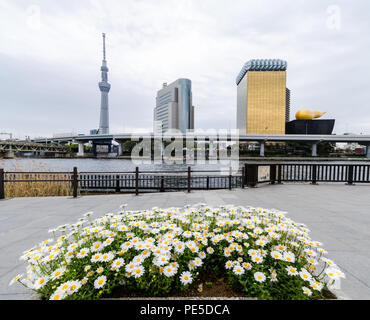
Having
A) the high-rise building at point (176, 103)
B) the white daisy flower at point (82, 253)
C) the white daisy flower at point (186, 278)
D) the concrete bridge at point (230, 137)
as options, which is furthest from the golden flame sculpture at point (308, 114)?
the white daisy flower at point (82, 253)

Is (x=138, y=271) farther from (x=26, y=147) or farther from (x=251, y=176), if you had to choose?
(x=26, y=147)

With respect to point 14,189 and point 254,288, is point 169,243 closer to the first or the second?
point 254,288

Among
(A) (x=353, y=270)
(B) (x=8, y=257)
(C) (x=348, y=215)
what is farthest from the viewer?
(C) (x=348, y=215)

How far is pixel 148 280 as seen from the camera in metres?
2.08

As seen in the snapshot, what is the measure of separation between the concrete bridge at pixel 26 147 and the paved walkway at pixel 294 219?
46.8m

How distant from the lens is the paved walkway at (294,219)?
263cm

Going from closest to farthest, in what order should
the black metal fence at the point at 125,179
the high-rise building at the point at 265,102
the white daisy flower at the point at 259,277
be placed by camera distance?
Answer: 1. the white daisy flower at the point at 259,277
2. the black metal fence at the point at 125,179
3. the high-rise building at the point at 265,102

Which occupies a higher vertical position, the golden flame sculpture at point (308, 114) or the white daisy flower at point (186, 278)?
the golden flame sculpture at point (308, 114)

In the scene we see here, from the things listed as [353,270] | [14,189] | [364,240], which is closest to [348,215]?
[364,240]

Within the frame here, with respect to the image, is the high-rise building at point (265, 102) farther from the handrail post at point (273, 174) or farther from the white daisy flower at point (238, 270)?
the white daisy flower at point (238, 270)

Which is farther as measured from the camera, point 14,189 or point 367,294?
point 14,189

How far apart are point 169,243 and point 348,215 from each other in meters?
6.33

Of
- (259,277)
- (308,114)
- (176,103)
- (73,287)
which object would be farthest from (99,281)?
(176,103)

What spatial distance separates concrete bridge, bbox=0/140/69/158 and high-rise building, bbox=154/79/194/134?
260ft
